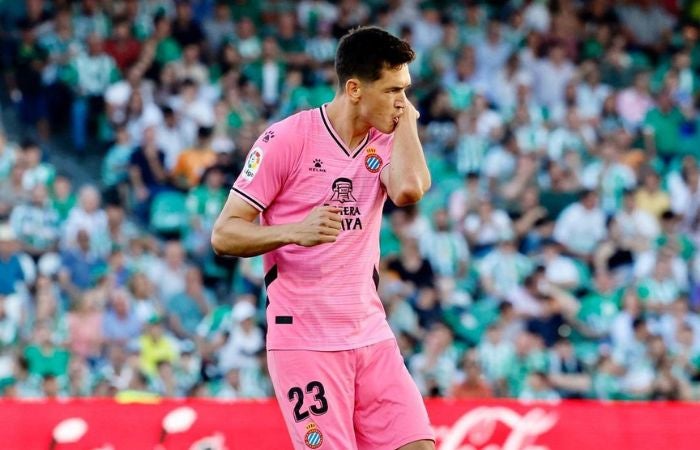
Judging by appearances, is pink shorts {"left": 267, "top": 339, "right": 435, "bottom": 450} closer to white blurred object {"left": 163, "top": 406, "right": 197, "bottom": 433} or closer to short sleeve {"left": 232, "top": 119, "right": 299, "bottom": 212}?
short sleeve {"left": 232, "top": 119, "right": 299, "bottom": 212}

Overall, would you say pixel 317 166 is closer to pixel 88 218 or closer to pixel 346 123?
pixel 346 123

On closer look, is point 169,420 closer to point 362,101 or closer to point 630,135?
point 362,101

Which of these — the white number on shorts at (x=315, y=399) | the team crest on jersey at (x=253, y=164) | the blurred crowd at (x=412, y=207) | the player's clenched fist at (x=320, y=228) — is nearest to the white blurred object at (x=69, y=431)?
the white number on shorts at (x=315, y=399)

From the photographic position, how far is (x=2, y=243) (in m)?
13.0

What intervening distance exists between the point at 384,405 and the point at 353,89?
4.26 feet

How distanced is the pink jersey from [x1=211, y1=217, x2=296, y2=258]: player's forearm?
0.46 ft

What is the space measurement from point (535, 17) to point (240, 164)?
5.11 meters

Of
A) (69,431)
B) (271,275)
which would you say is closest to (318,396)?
(271,275)

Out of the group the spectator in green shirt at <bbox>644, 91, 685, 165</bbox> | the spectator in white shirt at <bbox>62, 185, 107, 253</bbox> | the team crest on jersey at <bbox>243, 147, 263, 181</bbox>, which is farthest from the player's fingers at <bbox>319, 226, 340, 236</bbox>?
the spectator in green shirt at <bbox>644, 91, 685, 165</bbox>

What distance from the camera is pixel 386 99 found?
18.5 feet

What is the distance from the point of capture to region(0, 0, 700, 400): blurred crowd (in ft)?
40.9

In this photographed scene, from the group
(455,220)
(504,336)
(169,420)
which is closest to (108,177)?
(455,220)

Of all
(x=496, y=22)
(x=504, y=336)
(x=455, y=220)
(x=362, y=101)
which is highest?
(x=496, y=22)

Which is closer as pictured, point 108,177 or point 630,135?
point 108,177
